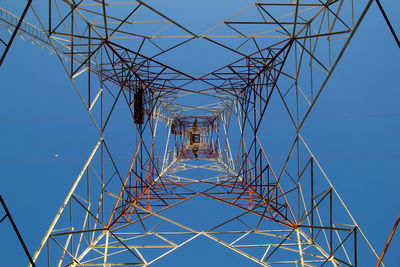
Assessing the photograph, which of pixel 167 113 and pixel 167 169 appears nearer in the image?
pixel 167 169

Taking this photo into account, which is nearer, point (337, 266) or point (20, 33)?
point (337, 266)

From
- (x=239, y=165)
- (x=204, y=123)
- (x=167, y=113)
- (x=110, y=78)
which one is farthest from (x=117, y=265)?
(x=204, y=123)

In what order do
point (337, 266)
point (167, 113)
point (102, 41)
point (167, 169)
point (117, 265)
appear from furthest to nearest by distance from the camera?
1. point (167, 113)
2. point (167, 169)
3. point (102, 41)
4. point (117, 265)
5. point (337, 266)

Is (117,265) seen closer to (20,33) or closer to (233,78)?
(233,78)

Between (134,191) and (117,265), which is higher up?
(134,191)

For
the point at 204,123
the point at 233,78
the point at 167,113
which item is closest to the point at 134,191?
the point at 233,78

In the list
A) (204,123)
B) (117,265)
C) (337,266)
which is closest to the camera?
(337,266)

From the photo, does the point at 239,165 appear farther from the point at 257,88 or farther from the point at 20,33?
the point at 20,33

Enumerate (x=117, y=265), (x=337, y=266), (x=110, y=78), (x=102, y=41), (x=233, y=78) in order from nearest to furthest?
(x=337, y=266) → (x=117, y=265) → (x=102, y=41) → (x=110, y=78) → (x=233, y=78)

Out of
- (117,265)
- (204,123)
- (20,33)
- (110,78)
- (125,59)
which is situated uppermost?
(20,33)
